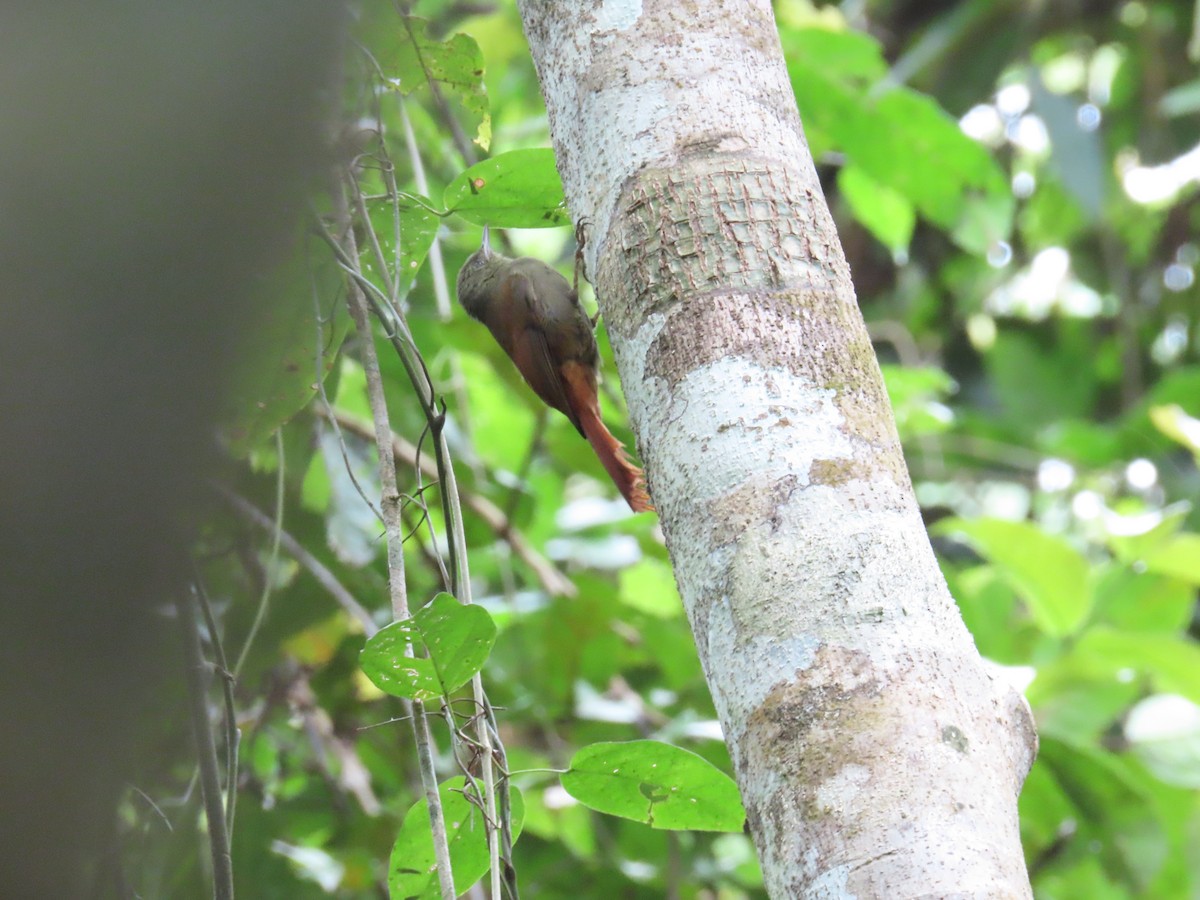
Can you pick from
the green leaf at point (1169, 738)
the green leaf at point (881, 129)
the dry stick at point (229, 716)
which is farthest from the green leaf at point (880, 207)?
the dry stick at point (229, 716)

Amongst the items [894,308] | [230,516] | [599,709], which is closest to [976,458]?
[894,308]

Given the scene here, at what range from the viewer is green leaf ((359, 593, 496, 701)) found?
3.76 feet

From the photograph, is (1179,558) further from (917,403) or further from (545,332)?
(545,332)

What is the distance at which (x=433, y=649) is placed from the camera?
3.85ft

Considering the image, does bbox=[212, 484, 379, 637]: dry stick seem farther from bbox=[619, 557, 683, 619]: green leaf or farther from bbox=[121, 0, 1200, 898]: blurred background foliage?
bbox=[619, 557, 683, 619]: green leaf

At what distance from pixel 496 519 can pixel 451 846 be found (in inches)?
58.1

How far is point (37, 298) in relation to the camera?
469 millimetres

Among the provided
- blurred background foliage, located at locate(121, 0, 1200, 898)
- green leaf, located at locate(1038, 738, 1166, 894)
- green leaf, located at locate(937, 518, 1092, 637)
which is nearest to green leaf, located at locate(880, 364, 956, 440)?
blurred background foliage, located at locate(121, 0, 1200, 898)

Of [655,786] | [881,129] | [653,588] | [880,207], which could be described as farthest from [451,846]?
[880,207]

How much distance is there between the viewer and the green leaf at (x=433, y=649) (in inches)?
45.2

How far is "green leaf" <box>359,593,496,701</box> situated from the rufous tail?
3.71 feet

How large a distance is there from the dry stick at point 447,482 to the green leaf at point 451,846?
45mm

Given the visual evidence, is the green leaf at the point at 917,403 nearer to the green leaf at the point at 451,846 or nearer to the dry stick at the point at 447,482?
the dry stick at the point at 447,482

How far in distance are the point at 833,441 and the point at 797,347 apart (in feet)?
0.33
